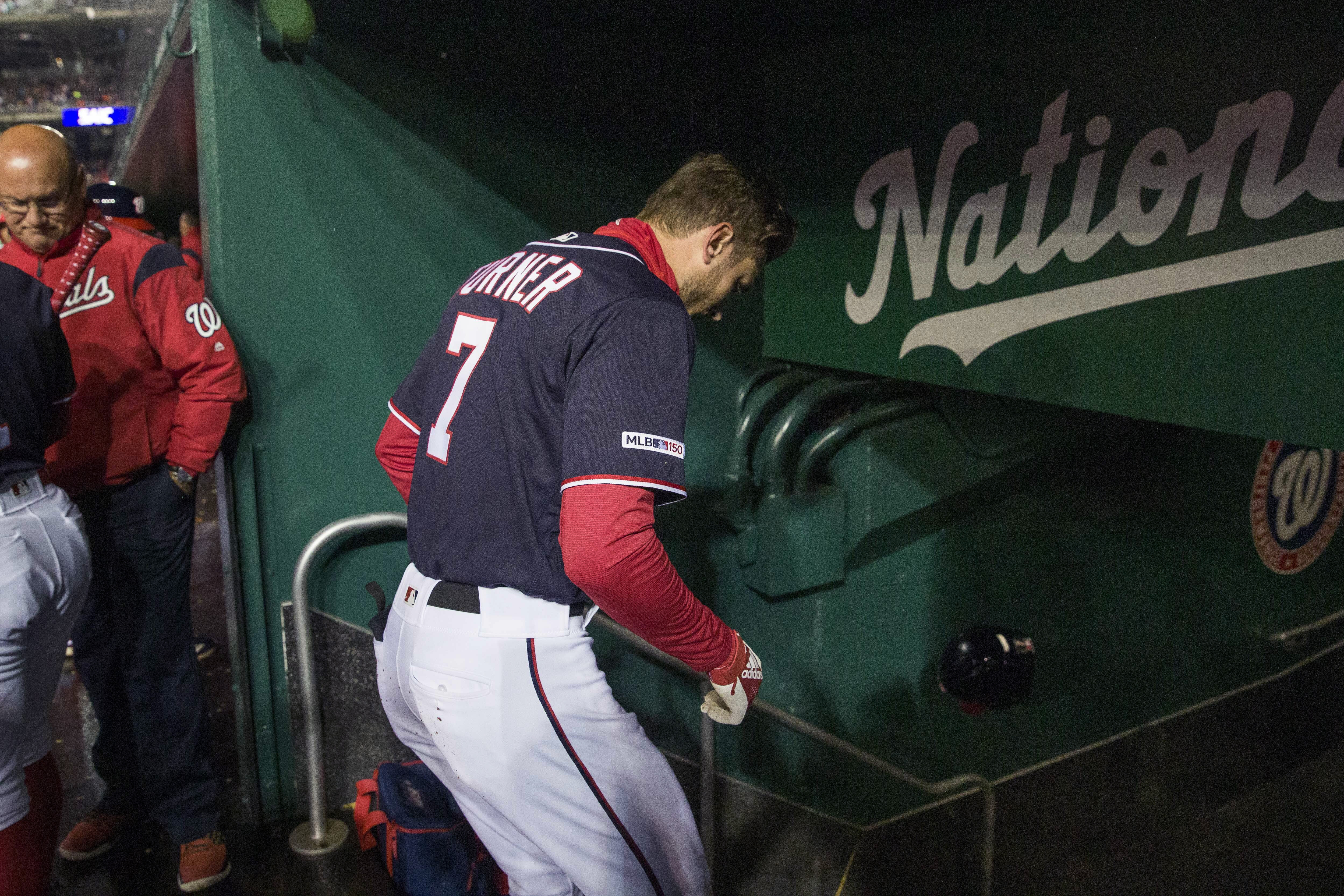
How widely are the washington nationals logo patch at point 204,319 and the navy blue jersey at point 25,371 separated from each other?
482 mm

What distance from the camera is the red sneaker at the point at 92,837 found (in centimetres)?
268

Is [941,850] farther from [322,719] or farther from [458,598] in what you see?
[458,598]

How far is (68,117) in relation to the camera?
36.8 ft

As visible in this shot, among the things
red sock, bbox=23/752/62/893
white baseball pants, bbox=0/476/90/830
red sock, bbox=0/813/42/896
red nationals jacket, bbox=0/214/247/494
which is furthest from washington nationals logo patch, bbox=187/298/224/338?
red sock, bbox=0/813/42/896

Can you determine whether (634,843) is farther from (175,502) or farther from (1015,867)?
(1015,867)

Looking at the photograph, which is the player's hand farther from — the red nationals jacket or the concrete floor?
the red nationals jacket

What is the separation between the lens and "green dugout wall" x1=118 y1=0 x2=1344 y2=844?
91.7 inches

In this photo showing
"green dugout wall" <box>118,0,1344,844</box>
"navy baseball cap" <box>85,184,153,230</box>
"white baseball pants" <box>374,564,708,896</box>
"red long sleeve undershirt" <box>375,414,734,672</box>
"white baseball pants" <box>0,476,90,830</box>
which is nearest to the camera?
"red long sleeve undershirt" <box>375,414,734,672</box>

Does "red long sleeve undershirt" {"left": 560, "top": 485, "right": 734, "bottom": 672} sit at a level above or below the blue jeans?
above

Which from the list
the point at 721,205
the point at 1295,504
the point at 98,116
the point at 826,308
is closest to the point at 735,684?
the point at 721,205

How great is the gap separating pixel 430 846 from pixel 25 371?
1493mm

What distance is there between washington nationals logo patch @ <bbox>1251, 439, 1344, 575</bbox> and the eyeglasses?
516 cm

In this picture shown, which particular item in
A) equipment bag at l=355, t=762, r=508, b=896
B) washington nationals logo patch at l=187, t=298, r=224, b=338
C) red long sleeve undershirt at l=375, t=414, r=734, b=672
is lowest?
equipment bag at l=355, t=762, r=508, b=896

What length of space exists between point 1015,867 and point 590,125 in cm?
412
